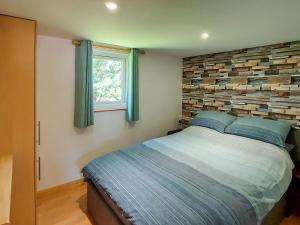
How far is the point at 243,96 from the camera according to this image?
3092 millimetres

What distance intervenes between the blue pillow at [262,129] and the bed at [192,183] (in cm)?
9

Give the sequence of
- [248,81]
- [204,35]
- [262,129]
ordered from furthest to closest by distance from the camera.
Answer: [248,81] → [262,129] → [204,35]

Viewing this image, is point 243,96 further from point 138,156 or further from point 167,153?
point 138,156

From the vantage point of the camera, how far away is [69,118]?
2713 millimetres

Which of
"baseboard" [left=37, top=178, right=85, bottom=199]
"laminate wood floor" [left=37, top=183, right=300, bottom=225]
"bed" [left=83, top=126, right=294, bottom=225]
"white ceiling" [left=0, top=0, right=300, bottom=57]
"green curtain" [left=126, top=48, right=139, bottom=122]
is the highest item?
"white ceiling" [left=0, top=0, right=300, bottom=57]

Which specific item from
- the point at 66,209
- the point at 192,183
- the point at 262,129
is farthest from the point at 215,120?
the point at 66,209

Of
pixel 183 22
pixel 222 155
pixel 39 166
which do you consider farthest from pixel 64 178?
pixel 183 22

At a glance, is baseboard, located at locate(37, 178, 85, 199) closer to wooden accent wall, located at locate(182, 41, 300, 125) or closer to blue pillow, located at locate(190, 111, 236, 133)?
blue pillow, located at locate(190, 111, 236, 133)

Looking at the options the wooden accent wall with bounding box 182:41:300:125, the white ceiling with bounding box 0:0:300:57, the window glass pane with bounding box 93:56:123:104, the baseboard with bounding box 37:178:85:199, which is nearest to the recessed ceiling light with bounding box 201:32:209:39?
the white ceiling with bounding box 0:0:300:57

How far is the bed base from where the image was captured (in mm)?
1603

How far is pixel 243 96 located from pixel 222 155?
4.26 ft

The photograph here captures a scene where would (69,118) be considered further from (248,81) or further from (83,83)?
(248,81)

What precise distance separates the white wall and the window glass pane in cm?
26

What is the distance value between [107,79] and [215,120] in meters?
1.83
